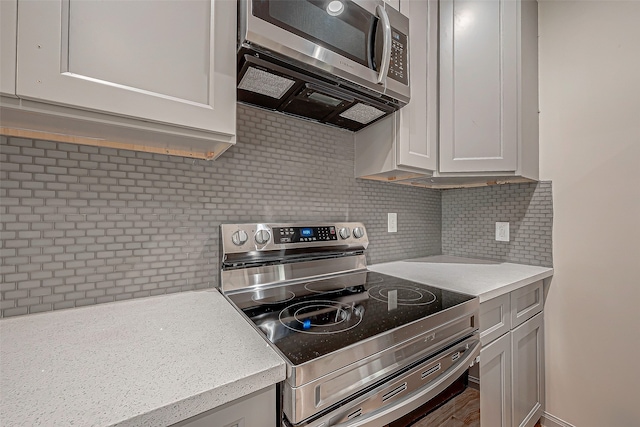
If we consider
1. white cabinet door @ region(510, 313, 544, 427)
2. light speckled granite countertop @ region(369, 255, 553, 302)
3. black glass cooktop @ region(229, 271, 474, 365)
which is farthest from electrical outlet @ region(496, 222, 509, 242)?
black glass cooktop @ region(229, 271, 474, 365)

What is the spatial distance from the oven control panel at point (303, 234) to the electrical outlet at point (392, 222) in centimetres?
54

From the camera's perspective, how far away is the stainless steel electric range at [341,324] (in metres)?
0.64

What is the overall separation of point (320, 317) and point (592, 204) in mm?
1628

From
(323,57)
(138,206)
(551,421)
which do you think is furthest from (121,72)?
(551,421)

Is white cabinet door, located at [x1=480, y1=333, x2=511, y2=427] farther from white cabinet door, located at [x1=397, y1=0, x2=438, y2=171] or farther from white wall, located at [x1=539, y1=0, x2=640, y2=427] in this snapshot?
white cabinet door, located at [x1=397, y1=0, x2=438, y2=171]

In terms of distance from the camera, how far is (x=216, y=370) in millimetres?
556

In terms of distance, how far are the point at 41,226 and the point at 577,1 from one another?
2706 millimetres

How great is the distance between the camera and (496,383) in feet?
4.06

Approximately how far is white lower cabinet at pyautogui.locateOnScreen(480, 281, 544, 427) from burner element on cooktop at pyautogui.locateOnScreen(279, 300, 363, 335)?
0.63 m

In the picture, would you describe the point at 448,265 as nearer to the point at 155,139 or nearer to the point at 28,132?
the point at 155,139

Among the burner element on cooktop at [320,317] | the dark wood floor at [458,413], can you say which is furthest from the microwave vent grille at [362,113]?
the dark wood floor at [458,413]

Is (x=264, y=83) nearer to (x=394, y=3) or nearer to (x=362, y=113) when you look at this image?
(x=362, y=113)

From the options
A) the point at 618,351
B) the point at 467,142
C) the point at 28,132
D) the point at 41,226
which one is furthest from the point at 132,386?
the point at 618,351

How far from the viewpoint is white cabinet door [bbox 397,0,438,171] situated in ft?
4.51
